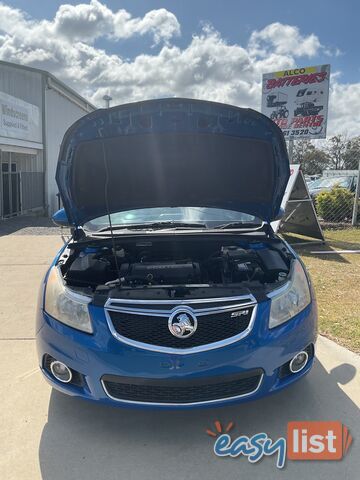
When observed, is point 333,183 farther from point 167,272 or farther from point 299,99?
point 167,272

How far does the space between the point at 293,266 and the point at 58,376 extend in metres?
1.76

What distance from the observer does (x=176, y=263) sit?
11.2 ft

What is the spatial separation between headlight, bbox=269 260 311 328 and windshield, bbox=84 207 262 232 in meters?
1.12

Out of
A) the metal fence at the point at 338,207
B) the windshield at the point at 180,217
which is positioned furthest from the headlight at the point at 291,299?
the metal fence at the point at 338,207

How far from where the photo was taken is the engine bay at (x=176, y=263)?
3.21 meters

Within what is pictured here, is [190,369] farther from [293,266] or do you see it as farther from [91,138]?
[91,138]

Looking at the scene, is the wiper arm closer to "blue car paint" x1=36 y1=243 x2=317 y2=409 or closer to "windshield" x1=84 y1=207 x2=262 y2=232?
"windshield" x1=84 y1=207 x2=262 y2=232

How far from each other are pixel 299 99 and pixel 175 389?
11634 millimetres

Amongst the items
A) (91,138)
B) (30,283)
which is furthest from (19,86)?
(91,138)

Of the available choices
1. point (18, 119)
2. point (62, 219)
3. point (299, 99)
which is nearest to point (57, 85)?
point (18, 119)

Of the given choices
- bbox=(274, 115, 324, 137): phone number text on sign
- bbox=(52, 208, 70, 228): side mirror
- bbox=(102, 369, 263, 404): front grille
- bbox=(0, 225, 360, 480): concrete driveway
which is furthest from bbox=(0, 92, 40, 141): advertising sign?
bbox=(102, 369, 263, 404): front grille

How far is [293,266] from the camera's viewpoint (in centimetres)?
297

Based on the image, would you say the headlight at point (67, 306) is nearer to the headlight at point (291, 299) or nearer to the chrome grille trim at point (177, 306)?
the chrome grille trim at point (177, 306)

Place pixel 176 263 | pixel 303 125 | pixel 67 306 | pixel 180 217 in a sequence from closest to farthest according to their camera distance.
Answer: pixel 67 306
pixel 176 263
pixel 180 217
pixel 303 125
